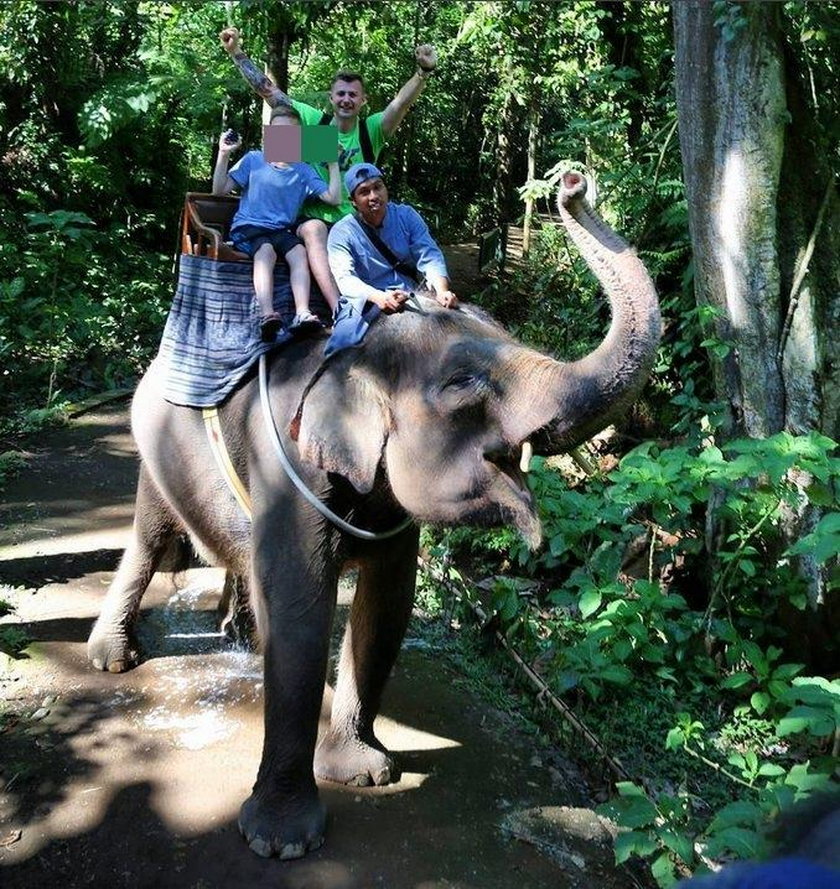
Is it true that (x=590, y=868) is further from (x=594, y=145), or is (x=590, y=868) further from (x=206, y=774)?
(x=594, y=145)

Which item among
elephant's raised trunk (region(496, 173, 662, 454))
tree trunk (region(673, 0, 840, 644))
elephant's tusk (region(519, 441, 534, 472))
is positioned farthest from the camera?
tree trunk (region(673, 0, 840, 644))

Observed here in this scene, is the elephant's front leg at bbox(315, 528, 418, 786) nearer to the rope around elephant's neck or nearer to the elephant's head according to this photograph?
the rope around elephant's neck

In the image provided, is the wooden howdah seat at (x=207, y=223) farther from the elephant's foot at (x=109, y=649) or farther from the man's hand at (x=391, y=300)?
the elephant's foot at (x=109, y=649)

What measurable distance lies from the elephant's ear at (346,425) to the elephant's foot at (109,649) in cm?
188

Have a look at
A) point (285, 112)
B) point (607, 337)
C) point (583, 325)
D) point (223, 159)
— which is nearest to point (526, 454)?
point (607, 337)

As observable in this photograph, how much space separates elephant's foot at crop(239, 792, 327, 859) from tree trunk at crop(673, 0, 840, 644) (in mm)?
3088

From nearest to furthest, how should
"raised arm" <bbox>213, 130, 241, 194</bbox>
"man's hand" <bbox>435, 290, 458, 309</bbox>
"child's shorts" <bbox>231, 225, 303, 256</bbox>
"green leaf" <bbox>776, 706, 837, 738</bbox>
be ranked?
"green leaf" <bbox>776, 706, 837, 738</bbox>, "man's hand" <bbox>435, 290, 458, 309</bbox>, "child's shorts" <bbox>231, 225, 303, 256</bbox>, "raised arm" <bbox>213, 130, 241, 194</bbox>

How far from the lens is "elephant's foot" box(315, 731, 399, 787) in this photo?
3.81 m

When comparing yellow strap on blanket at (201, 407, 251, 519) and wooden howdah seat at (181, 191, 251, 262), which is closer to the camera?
yellow strap on blanket at (201, 407, 251, 519)

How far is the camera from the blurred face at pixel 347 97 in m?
4.46

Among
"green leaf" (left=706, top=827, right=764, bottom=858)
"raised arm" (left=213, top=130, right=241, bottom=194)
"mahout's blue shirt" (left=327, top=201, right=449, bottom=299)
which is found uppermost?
"raised arm" (left=213, top=130, right=241, bottom=194)

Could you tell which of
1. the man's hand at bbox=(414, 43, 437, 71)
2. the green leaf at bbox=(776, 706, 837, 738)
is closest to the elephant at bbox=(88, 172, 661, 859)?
the green leaf at bbox=(776, 706, 837, 738)

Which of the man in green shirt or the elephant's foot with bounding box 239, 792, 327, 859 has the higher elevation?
the man in green shirt

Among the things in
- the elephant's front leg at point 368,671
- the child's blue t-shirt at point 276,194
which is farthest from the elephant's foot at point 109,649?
the child's blue t-shirt at point 276,194
